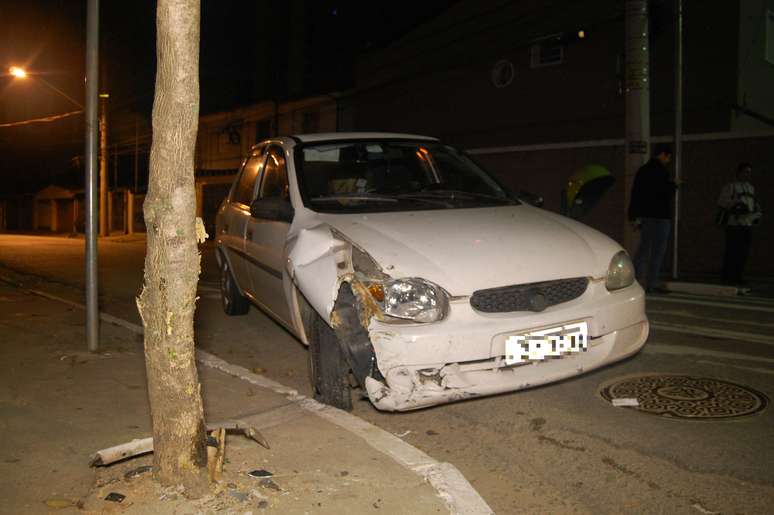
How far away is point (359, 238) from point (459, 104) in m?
19.4

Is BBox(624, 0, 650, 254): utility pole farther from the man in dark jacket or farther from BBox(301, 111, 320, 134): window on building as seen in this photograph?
BBox(301, 111, 320, 134): window on building

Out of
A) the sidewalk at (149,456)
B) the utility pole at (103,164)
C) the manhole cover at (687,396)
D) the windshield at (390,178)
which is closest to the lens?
the sidewalk at (149,456)

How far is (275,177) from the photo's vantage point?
5.70m

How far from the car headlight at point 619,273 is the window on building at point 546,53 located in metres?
15.7

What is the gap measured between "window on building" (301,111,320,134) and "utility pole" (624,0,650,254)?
2145 cm

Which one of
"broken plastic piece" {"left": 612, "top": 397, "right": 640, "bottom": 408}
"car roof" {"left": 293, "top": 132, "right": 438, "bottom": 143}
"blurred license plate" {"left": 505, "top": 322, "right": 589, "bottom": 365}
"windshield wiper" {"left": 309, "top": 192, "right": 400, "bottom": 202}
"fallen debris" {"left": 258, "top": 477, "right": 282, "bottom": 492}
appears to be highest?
"car roof" {"left": 293, "top": 132, "right": 438, "bottom": 143}

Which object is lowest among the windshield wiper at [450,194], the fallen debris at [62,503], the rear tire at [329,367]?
the fallen debris at [62,503]

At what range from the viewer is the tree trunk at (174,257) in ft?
9.30

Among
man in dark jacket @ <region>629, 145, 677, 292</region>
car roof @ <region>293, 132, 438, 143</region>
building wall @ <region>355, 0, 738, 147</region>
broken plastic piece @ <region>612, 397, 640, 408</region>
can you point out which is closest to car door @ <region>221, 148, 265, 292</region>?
car roof @ <region>293, 132, 438, 143</region>

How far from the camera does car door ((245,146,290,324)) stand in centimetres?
493

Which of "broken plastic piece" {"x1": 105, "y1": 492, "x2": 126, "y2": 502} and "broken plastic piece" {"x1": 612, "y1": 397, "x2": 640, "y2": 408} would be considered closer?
"broken plastic piece" {"x1": 105, "y1": 492, "x2": 126, "y2": 502}

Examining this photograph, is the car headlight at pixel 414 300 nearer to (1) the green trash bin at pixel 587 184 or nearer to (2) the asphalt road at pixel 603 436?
(2) the asphalt road at pixel 603 436

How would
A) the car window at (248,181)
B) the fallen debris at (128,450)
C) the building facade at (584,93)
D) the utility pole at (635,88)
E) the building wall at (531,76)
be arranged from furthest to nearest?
the building wall at (531,76) → the building facade at (584,93) → the utility pole at (635,88) → the car window at (248,181) → the fallen debris at (128,450)

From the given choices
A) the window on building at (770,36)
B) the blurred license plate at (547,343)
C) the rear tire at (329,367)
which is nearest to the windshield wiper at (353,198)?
the rear tire at (329,367)
